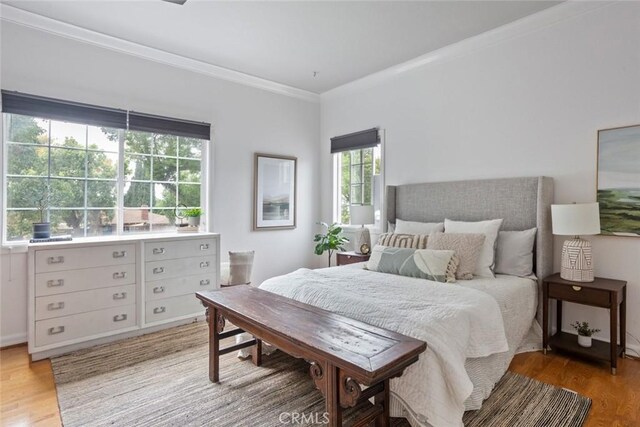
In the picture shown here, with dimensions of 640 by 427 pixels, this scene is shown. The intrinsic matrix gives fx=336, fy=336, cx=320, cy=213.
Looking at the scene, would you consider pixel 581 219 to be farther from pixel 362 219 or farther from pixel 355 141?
pixel 355 141

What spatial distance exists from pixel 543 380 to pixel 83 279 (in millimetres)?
3507

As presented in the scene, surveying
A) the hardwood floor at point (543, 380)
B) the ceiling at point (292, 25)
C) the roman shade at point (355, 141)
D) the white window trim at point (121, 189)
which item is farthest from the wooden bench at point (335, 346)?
the roman shade at point (355, 141)

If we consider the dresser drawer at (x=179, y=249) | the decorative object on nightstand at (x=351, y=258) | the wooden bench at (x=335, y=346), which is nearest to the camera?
the wooden bench at (x=335, y=346)

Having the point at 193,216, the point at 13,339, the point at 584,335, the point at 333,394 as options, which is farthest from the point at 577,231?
the point at 13,339

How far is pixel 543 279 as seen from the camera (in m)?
2.65

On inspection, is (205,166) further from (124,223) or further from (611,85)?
(611,85)

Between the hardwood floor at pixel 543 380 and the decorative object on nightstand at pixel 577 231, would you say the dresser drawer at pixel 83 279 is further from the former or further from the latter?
the decorative object on nightstand at pixel 577 231

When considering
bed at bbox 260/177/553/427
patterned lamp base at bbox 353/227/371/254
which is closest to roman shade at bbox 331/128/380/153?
bed at bbox 260/177/553/427

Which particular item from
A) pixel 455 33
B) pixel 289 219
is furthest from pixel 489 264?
pixel 289 219

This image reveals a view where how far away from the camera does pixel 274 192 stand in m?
4.48

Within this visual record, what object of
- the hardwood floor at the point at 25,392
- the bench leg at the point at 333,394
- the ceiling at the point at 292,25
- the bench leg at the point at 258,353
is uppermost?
the ceiling at the point at 292,25

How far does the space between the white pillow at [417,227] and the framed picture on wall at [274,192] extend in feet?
5.38

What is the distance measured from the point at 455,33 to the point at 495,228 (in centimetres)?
186

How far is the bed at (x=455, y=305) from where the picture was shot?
5.19ft
